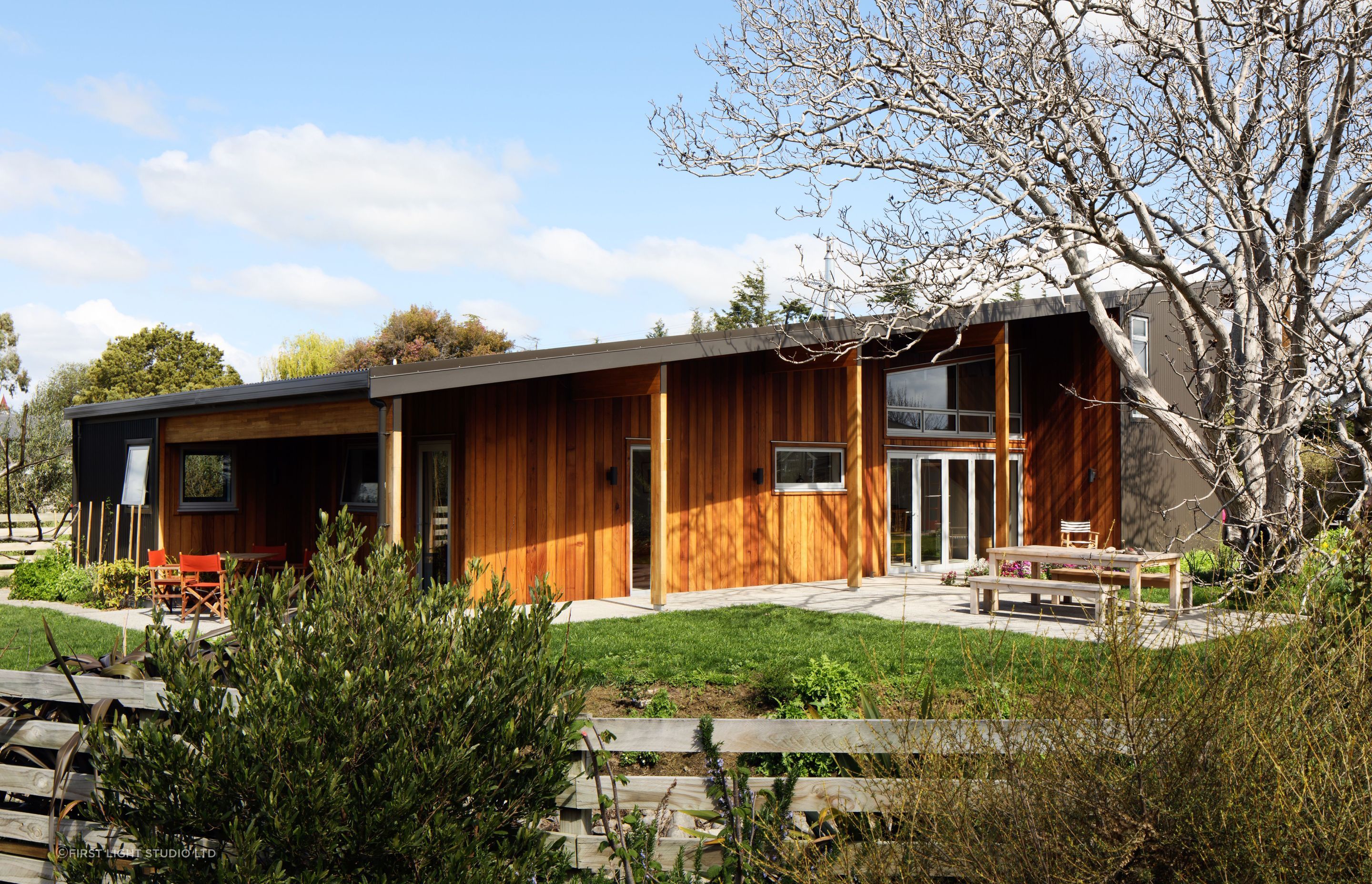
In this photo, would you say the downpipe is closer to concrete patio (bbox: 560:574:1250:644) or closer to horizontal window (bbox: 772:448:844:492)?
concrete patio (bbox: 560:574:1250:644)

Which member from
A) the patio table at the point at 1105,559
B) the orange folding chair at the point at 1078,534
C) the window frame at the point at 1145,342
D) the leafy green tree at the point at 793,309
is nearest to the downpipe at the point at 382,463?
the patio table at the point at 1105,559

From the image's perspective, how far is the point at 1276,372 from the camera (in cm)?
1005

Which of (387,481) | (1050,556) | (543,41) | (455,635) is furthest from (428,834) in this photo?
(543,41)

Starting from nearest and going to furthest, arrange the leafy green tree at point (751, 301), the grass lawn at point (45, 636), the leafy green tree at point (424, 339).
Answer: the grass lawn at point (45, 636), the leafy green tree at point (424, 339), the leafy green tree at point (751, 301)

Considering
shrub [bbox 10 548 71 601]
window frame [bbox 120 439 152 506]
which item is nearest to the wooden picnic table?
window frame [bbox 120 439 152 506]

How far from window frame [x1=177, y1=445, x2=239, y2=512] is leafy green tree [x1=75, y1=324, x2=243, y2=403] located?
24378 mm

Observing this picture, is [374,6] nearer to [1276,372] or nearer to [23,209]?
[1276,372]

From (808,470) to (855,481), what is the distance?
1.51 metres

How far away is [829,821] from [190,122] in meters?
17.8

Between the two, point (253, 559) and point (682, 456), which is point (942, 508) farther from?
point (253, 559)

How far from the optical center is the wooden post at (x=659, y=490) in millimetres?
11422

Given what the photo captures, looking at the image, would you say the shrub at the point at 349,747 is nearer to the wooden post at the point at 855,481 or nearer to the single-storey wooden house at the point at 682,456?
the single-storey wooden house at the point at 682,456

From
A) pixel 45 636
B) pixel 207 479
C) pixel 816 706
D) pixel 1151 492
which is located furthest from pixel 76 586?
pixel 1151 492

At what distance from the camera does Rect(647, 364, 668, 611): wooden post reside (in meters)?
11.4
